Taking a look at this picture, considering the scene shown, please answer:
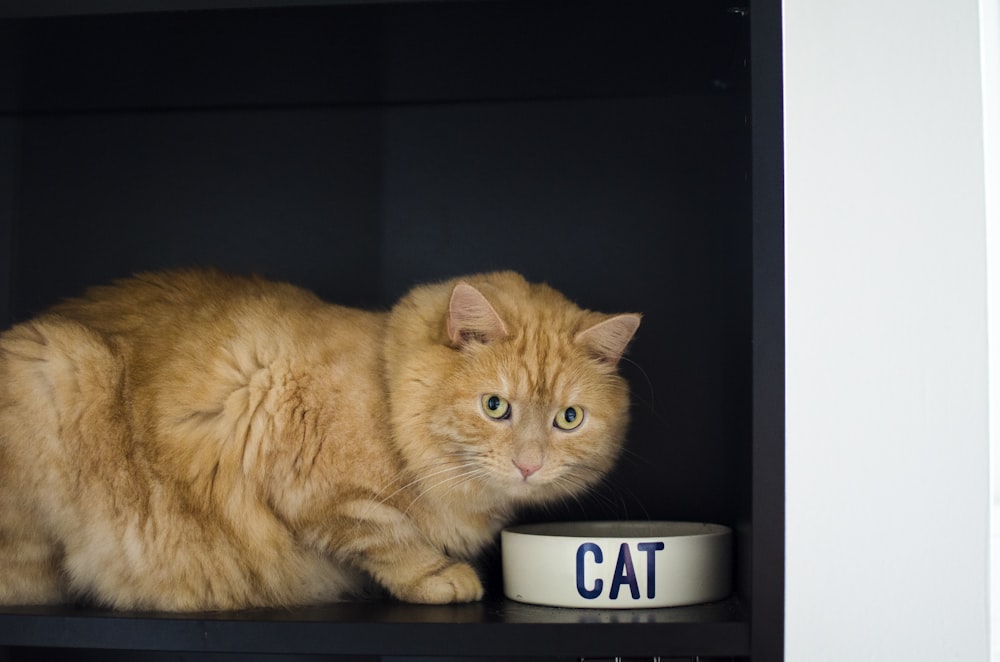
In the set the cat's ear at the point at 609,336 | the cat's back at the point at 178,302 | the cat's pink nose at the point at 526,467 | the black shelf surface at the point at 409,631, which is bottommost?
the black shelf surface at the point at 409,631

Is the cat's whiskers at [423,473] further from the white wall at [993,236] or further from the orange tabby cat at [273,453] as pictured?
the white wall at [993,236]

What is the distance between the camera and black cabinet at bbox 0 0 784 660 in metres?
1.33

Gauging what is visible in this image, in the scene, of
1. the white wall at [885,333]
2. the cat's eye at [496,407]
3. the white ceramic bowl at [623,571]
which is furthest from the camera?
the cat's eye at [496,407]

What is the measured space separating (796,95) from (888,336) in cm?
29

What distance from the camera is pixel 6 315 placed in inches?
72.3

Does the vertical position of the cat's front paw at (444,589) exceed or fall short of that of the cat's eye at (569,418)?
it falls short

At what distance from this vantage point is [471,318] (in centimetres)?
140

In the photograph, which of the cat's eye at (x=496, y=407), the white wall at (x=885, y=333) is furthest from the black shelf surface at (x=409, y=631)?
the cat's eye at (x=496, y=407)

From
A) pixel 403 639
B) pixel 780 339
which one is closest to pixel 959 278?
pixel 780 339

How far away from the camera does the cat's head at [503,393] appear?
4.52 feet

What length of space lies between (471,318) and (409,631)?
0.43 metres

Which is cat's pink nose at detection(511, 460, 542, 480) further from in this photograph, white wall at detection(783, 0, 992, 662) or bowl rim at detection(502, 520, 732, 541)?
white wall at detection(783, 0, 992, 662)

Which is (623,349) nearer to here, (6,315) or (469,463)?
(469,463)

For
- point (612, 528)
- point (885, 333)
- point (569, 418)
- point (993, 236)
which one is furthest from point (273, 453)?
point (993, 236)
